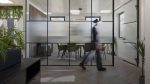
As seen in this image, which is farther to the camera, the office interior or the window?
the window

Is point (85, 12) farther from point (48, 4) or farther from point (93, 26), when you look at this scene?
point (48, 4)

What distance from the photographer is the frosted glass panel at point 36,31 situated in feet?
26.8

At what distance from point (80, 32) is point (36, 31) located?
65.3 inches

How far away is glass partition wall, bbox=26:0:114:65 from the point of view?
816cm

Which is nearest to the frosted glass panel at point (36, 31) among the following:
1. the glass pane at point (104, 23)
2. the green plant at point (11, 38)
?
the glass pane at point (104, 23)

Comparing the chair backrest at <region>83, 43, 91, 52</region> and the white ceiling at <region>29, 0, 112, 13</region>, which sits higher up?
the white ceiling at <region>29, 0, 112, 13</region>

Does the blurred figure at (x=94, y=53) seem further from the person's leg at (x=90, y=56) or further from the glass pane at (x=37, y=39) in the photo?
the glass pane at (x=37, y=39)

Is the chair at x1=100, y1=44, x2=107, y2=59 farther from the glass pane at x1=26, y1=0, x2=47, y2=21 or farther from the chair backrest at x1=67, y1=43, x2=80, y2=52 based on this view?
the glass pane at x1=26, y1=0, x2=47, y2=21

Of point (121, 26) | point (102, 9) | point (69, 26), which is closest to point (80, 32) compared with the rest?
point (69, 26)

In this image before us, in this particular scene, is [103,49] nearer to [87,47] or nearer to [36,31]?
[87,47]

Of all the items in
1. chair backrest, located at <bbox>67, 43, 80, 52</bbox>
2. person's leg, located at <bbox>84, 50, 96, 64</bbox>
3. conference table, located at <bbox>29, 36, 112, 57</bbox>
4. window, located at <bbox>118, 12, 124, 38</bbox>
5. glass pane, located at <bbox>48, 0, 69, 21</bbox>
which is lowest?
person's leg, located at <bbox>84, 50, 96, 64</bbox>

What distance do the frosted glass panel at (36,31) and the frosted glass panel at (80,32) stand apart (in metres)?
1.02

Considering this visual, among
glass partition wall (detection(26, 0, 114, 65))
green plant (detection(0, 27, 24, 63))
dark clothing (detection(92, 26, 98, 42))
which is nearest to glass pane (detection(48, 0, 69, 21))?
glass partition wall (detection(26, 0, 114, 65))

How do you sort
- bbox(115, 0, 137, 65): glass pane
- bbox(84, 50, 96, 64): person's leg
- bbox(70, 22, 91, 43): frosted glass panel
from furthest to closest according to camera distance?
bbox(115, 0, 137, 65): glass pane → bbox(70, 22, 91, 43): frosted glass panel → bbox(84, 50, 96, 64): person's leg
